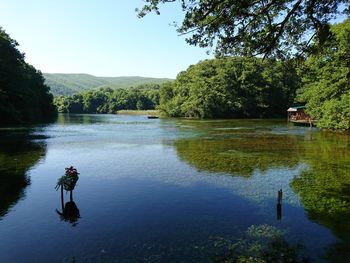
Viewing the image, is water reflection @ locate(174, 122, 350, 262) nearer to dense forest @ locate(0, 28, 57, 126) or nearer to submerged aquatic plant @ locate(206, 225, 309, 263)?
submerged aquatic plant @ locate(206, 225, 309, 263)

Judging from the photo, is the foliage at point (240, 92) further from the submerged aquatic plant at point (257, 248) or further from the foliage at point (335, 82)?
the submerged aquatic plant at point (257, 248)

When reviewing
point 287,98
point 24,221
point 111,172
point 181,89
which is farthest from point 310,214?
point 181,89

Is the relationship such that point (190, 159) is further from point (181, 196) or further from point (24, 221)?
point (24, 221)

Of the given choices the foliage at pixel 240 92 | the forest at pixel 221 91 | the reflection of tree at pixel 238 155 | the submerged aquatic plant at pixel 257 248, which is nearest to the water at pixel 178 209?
the submerged aquatic plant at pixel 257 248

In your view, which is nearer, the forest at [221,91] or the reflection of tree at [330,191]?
the reflection of tree at [330,191]

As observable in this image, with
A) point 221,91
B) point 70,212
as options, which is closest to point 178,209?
point 70,212

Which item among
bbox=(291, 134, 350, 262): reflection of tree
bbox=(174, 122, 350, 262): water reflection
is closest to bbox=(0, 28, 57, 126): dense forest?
bbox=(174, 122, 350, 262): water reflection

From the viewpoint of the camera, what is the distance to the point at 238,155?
1446 inches

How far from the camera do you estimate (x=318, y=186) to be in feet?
76.4

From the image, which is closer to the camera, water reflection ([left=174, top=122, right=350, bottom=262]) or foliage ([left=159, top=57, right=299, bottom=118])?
water reflection ([left=174, top=122, right=350, bottom=262])

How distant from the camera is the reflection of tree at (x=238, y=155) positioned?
30.6m

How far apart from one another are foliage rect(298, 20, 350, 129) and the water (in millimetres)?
23227

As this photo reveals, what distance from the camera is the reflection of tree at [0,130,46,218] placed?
20.9m

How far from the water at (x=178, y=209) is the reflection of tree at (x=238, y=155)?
0.27 meters
